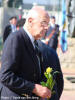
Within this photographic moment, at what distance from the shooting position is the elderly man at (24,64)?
321 centimetres

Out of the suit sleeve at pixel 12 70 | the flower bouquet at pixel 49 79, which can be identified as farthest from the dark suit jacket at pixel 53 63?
the suit sleeve at pixel 12 70

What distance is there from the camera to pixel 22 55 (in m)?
3.26

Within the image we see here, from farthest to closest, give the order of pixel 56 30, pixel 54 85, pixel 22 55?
pixel 56 30 → pixel 54 85 → pixel 22 55

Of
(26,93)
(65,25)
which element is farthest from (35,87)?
(65,25)

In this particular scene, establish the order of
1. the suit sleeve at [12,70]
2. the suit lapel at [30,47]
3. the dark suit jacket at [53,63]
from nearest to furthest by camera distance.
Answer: the suit sleeve at [12,70], the suit lapel at [30,47], the dark suit jacket at [53,63]

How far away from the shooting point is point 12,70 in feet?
10.6

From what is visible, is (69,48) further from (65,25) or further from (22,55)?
(22,55)

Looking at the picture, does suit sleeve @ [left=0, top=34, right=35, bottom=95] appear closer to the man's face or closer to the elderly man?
the elderly man

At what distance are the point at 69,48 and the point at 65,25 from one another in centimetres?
100

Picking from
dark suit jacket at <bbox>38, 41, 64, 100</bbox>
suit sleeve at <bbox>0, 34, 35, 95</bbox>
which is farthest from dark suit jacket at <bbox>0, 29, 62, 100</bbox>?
dark suit jacket at <bbox>38, 41, 64, 100</bbox>

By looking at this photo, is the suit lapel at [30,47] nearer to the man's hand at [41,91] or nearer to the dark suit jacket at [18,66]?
the dark suit jacket at [18,66]

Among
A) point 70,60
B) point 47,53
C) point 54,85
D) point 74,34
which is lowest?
point 70,60

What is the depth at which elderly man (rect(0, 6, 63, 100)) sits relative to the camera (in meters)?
3.21

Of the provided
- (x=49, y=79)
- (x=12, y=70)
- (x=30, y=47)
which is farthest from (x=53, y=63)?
(x=12, y=70)
